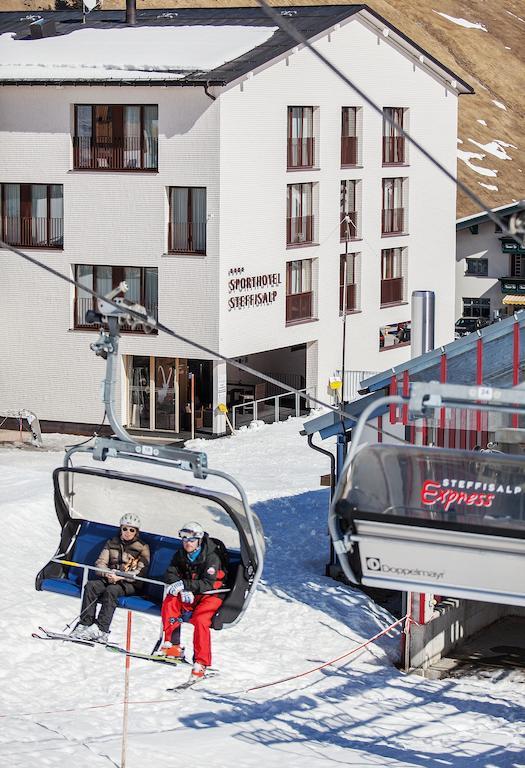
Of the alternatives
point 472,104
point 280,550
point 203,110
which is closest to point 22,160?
point 203,110

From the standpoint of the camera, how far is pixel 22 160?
1630 inches

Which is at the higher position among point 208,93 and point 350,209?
point 208,93

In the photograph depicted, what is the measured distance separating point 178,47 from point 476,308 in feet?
84.0

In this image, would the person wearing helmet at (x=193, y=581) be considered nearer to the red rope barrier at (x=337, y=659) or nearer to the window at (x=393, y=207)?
the red rope barrier at (x=337, y=659)

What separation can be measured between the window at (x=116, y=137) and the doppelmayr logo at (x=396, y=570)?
92.1ft

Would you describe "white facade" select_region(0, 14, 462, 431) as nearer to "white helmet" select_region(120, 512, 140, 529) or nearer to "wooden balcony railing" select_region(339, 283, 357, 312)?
"wooden balcony railing" select_region(339, 283, 357, 312)

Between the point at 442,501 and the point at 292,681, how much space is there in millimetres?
8996

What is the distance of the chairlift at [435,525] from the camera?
1266cm

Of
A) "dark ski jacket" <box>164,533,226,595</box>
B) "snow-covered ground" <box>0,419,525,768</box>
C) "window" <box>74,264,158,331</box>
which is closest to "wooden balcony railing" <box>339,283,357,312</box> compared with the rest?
"window" <box>74,264,158,331</box>

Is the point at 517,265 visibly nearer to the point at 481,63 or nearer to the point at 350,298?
the point at 350,298

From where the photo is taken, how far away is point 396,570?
1284cm

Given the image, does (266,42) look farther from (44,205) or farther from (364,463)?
(364,463)

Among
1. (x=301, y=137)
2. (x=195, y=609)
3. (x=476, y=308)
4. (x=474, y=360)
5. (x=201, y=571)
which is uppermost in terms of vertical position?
(x=301, y=137)

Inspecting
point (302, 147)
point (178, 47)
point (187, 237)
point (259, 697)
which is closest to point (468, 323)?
point (302, 147)
